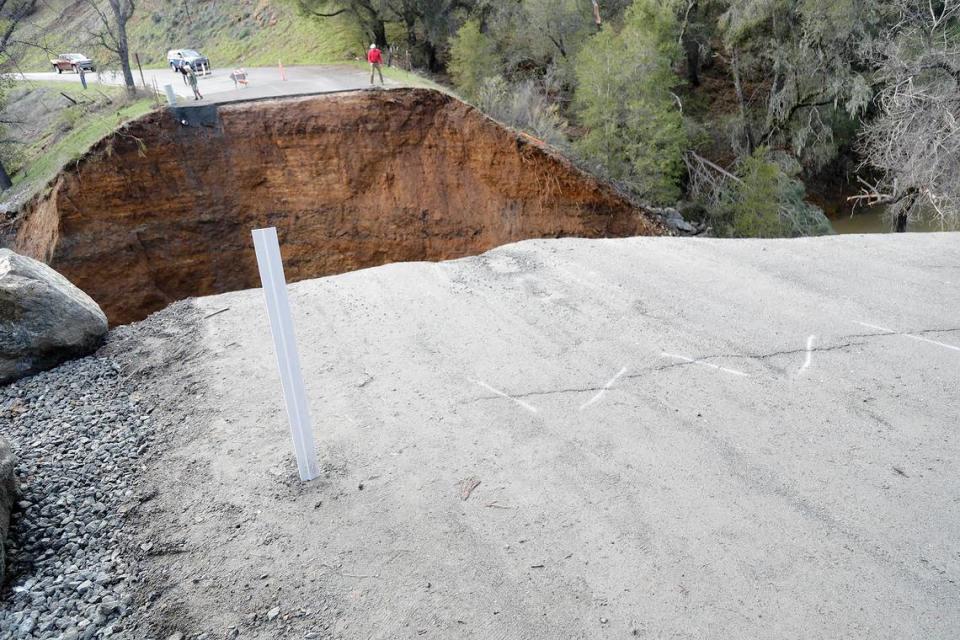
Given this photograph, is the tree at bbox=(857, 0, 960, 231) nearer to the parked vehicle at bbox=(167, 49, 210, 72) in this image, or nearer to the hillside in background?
the hillside in background

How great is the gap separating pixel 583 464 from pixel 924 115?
41.7 feet

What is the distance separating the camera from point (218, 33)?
36.2m

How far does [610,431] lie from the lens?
15.5ft

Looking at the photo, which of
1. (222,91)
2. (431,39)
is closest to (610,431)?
(222,91)

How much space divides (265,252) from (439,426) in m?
1.97

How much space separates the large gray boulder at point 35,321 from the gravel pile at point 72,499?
152 millimetres

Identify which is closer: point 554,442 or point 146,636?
point 146,636

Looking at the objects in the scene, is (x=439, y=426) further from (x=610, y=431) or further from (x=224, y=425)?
(x=224, y=425)

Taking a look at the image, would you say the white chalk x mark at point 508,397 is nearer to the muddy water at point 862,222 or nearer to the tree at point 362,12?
the muddy water at point 862,222

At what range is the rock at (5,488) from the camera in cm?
371

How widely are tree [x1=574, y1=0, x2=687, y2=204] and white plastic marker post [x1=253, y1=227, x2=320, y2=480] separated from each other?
1402 centimetres

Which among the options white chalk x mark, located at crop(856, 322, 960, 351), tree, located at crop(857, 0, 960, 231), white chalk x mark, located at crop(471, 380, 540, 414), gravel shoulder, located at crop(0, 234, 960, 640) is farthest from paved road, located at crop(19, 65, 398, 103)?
white chalk x mark, located at crop(856, 322, 960, 351)

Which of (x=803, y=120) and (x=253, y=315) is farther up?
(x=803, y=120)

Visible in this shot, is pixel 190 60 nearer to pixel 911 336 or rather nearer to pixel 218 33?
pixel 218 33
